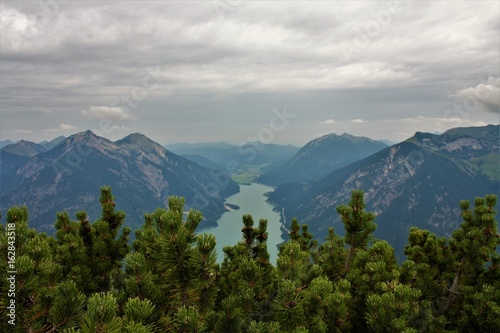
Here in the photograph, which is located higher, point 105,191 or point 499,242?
point 105,191

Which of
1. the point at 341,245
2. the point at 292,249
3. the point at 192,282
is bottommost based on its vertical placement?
the point at 341,245

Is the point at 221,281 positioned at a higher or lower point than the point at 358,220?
lower

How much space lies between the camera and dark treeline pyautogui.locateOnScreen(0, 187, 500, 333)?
16.0ft

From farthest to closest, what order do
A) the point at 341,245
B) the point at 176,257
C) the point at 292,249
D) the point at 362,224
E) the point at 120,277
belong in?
the point at 341,245
the point at 362,224
the point at 120,277
the point at 292,249
the point at 176,257

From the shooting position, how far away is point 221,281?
14.1m

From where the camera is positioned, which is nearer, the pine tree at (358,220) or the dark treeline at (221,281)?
the dark treeline at (221,281)

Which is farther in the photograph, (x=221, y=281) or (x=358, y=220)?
(x=221, y=281)

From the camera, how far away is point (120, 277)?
35.2ft

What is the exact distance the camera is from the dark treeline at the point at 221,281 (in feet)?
16.0

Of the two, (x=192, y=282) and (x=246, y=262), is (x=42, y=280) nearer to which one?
(x=192, y=282)

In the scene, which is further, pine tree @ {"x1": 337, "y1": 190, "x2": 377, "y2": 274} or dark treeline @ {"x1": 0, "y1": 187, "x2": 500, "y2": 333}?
pine tree @ {"x1": 337, "y1": 190, "x2": 377, "y2": 274}

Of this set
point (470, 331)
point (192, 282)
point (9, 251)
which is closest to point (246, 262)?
point (192, 282)

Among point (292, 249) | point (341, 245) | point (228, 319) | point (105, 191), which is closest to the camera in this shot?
point (228, 319)

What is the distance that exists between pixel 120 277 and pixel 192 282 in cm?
603
